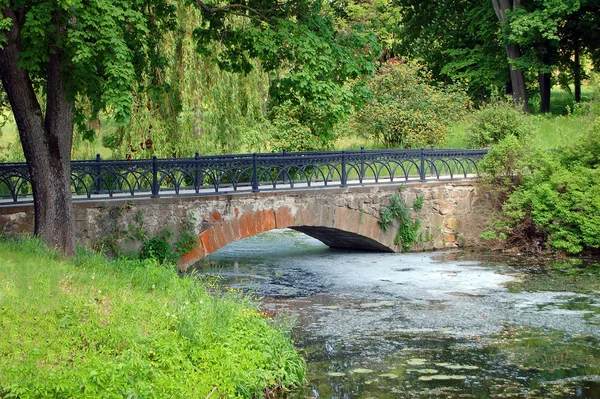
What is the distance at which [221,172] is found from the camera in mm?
16109

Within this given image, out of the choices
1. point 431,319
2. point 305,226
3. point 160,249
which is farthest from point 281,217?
point 431,319

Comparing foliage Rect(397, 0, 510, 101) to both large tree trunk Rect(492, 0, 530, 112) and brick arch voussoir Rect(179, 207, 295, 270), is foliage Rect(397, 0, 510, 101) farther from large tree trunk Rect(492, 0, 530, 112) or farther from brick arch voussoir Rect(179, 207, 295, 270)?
brick arch voussoir Rect(179, 207, 295, 270)

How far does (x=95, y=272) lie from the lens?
10.2 meters

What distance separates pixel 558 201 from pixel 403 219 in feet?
11.3

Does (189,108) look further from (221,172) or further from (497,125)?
(497,125)

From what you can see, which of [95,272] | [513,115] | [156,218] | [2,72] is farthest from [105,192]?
[513,115]

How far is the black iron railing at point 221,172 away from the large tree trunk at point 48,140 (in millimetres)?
1919

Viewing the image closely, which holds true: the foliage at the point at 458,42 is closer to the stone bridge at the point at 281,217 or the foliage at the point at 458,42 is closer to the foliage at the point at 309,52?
the stone bridge at the point at 281,217

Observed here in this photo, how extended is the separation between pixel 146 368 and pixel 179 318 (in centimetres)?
131

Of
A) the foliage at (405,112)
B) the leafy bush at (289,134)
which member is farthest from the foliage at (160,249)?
the foliage at (405,112)

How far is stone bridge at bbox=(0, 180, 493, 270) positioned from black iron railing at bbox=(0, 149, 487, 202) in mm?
304

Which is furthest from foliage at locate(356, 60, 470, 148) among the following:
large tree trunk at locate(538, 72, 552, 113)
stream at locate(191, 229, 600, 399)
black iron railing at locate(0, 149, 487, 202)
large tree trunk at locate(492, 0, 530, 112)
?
large tree trunk at locate(538, 72, 552, 113)

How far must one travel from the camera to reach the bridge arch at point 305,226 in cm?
1565

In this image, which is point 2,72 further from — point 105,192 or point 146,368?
point 146,368
